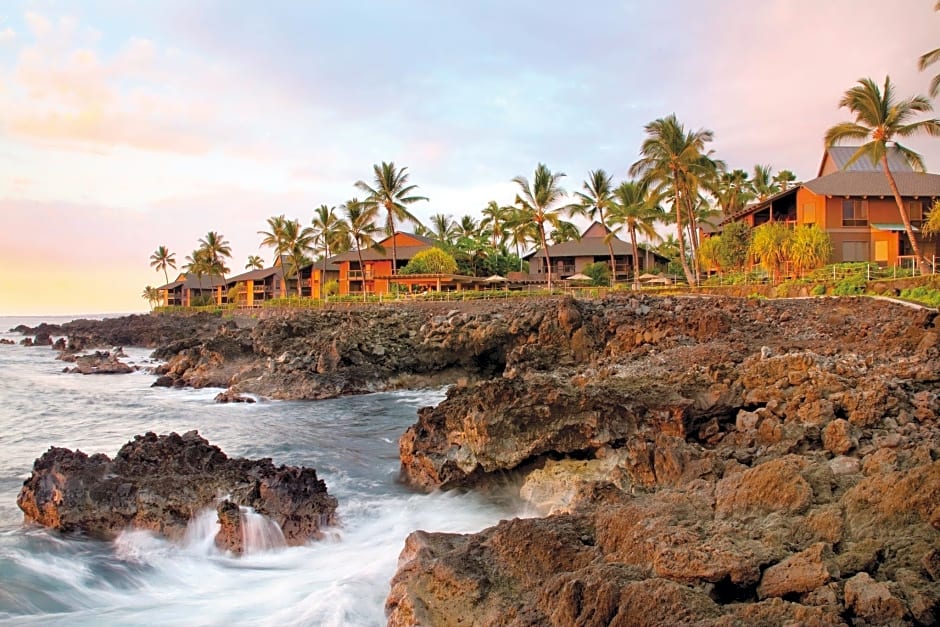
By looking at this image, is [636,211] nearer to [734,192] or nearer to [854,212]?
[854,212]

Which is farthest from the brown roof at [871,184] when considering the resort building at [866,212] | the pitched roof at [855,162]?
the pitched roof at [855,162]

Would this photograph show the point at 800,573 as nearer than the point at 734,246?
Yes

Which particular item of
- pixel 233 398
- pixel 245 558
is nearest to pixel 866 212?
pixel 233 398

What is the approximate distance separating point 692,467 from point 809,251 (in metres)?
24.8

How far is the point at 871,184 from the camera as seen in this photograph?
38.8m

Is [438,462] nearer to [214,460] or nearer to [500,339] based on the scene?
[214,460]

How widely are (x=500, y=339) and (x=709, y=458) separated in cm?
1841

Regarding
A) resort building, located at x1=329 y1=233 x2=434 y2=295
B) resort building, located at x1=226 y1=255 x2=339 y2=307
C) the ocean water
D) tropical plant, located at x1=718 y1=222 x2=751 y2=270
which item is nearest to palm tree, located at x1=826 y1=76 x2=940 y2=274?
tropical plant, located at x1=718 y1=222 x2=751 y2=270

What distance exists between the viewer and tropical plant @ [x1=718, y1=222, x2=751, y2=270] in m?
41.2

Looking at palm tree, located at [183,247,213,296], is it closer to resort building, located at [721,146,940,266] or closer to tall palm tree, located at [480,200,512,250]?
tall palm tree, located at [480,200,512,250]

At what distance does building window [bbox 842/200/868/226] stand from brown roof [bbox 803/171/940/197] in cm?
61

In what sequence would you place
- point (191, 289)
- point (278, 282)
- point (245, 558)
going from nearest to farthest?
point (245, 558) → point (278, 282) → point (191, 289)

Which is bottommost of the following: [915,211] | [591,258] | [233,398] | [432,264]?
[233,398]

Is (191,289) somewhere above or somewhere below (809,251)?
above
